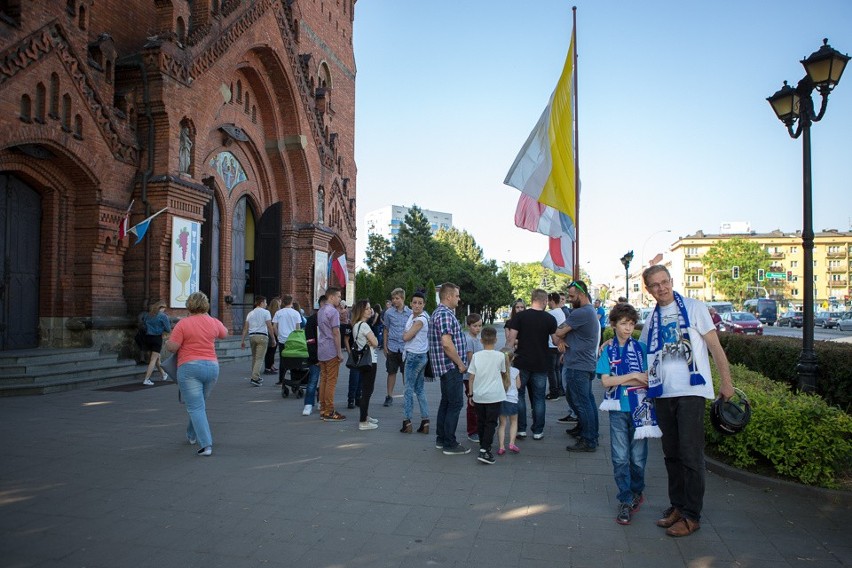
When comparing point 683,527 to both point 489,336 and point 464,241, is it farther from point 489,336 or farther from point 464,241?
point 464,241

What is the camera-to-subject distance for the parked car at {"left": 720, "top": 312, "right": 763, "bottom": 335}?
3056 cm

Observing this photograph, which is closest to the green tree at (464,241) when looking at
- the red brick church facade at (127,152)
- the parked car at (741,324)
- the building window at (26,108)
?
the parked car at (741,324)

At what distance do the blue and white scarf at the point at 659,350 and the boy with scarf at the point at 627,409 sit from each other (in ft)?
0.44

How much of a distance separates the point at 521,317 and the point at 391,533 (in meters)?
3.90

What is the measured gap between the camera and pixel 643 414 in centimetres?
484

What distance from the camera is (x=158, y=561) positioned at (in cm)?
396

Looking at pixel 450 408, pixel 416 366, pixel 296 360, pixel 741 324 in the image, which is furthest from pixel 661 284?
pixel 741 324

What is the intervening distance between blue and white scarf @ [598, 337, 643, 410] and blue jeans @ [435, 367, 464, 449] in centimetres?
238

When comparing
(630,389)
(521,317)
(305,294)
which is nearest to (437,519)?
(630,389)

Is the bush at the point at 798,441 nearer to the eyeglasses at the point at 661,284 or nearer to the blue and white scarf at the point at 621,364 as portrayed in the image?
the blue and white scarf at the point at 621,364

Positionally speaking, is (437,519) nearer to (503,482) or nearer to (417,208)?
(503,482)

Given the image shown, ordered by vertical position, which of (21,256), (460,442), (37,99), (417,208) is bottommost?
(460,442)

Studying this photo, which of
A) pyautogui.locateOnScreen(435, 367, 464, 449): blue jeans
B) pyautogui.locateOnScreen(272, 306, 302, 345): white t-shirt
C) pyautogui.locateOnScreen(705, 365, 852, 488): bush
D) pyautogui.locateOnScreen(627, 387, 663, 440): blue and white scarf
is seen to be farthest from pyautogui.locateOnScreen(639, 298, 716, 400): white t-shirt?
pyautogui.locateOnScreen(272, 306, 302, 345): white t-shirt

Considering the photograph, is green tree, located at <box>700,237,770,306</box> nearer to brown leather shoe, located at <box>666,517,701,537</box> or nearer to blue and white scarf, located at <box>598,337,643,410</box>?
blue and white scarf, located at <box>598,337,643,410</box>
